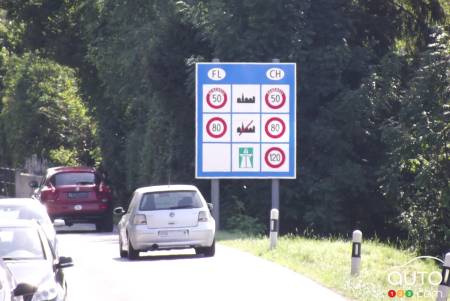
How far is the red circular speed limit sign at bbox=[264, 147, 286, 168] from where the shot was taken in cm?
3114

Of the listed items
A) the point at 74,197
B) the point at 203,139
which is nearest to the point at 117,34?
the point at 74,197

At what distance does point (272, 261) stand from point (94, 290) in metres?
4.69

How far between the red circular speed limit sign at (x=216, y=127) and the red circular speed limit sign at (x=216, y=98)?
0.38 m

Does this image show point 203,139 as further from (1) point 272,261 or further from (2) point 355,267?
(2) point 355,267

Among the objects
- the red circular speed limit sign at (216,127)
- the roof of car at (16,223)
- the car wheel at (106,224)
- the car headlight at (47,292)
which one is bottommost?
the car wheel at (106,224)

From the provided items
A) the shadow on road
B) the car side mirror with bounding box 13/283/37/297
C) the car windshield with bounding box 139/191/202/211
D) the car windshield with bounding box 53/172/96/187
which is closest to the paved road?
the shadow on road

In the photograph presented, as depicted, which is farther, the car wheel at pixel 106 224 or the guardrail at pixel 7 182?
the guardrail at pixel 7 182

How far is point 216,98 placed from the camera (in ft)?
102

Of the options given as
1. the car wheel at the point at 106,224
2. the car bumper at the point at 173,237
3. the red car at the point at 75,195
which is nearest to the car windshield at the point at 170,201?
the car bumper at the point at 173,237

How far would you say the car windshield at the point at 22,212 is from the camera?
18.3 meters

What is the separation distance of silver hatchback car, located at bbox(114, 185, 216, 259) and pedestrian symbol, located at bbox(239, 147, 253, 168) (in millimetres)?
7245

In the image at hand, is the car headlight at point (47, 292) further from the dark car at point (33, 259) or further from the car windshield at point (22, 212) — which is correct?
Answer: the car windshield at point (22, 212)

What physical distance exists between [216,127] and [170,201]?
739 cm

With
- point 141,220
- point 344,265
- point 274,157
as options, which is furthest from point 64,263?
point 274,157
